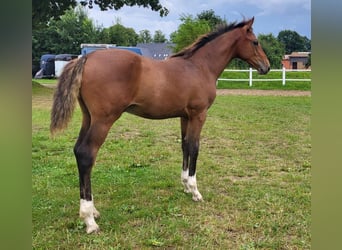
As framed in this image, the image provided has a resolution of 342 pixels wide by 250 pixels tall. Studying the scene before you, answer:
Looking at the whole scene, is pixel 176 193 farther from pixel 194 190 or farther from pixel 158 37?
pixel 158 37

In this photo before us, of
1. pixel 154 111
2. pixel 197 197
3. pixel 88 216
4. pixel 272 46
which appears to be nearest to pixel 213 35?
pixel 154 111

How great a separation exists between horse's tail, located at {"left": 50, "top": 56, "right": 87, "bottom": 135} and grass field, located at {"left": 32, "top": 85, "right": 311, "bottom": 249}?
76 centimetres

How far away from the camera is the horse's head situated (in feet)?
10.8

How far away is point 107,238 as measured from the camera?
88.2 inches

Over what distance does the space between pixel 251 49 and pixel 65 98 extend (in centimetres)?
196

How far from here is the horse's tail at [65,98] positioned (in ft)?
7.63

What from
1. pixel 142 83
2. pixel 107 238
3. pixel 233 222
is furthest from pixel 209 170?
pixel 107 238

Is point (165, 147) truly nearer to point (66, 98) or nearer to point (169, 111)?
point (169, 111)

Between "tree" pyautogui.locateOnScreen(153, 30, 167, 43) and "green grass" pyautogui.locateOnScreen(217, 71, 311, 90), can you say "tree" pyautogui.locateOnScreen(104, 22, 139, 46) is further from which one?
"green grass" pyautogui.locateOnScreen(217, 71, 311, 90)

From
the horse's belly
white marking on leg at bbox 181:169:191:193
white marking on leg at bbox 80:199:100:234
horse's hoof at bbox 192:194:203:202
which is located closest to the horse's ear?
the horse's belly

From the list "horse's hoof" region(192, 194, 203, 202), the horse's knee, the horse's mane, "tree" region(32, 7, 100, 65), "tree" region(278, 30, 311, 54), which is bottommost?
"horse's hoof" region(192, 194, 203, 202)

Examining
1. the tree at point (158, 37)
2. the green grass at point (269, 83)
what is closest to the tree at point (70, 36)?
the tree at point (158, 37)

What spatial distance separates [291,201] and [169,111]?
134cm

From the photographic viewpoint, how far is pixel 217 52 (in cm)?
329
